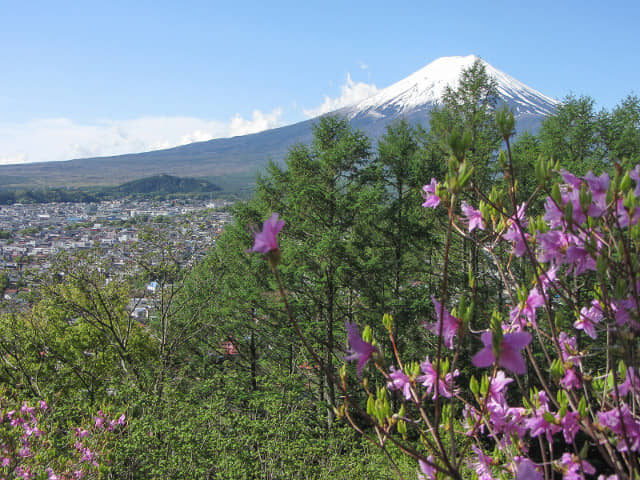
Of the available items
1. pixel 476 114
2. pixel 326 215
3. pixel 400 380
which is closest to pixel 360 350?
pixel 400 380

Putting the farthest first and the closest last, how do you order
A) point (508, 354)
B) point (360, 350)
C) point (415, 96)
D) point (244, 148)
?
point (244, 148), point (415, 96), point (360, 350), point (508, 354)

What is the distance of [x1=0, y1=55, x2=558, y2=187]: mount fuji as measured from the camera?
108 m

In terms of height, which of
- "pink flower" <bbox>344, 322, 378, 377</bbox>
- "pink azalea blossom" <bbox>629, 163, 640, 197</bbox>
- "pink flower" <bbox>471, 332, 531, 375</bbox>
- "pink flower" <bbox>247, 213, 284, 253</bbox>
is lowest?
"pink flower" <bbox>344, 322, 378, 377</bbox>

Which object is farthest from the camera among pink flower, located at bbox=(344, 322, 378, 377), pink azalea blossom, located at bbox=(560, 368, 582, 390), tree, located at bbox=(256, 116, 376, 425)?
tree, located at bbox=(256, 116, 376, 425)

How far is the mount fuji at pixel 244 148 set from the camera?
355 feet

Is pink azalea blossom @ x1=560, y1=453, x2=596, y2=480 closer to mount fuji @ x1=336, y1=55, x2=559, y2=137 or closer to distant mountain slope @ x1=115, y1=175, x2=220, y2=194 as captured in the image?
distant mountain slope @ x1=115, y1=175, x2=220, y2=194

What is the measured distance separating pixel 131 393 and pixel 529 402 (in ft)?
19.0

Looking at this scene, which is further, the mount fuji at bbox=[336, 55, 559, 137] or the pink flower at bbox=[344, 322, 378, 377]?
the mount fuji at bbox=[336, 55, 559, 137]

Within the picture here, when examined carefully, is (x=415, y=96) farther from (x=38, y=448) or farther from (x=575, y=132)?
(x=38, y=448)

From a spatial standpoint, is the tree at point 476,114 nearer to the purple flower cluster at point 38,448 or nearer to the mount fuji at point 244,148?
the purple flower cluster at point 38,448

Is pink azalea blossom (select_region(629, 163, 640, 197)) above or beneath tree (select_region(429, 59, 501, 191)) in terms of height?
beneath

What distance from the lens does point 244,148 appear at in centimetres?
13988

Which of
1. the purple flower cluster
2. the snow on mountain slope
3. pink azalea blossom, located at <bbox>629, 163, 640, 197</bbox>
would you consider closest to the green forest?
the purple flower cluster

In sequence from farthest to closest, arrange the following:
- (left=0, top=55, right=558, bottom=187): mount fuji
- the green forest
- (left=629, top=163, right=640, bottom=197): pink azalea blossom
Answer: (left=0, top=55, right=558, bottom=187): mount fuji
the green forest
(left=629, top=163, right=640, bottom=197): pink azalea blossom
